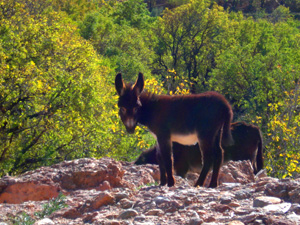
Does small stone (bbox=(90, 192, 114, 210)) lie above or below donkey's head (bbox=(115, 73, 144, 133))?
below

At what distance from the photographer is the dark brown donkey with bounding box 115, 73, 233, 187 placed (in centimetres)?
772

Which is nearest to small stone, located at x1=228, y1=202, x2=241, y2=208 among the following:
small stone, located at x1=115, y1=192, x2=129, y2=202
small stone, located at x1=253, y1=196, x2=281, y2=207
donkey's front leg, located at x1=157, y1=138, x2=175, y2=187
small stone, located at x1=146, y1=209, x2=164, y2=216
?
small stone, located at x1=253, y1=196, x2=281, y2=207

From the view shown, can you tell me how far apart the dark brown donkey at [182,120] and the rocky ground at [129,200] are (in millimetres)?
826

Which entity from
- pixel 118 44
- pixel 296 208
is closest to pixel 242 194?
pixel 296 208

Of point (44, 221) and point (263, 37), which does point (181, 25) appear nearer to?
point (263, 37)

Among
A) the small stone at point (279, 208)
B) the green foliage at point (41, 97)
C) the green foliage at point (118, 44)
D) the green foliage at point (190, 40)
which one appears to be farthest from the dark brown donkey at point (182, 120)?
the green foliage at point (190, 40)

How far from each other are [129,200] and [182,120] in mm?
2188

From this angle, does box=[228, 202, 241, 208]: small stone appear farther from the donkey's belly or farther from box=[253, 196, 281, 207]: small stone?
the donkey's belly

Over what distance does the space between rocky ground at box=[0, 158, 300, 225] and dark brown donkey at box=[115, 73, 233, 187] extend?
83cm

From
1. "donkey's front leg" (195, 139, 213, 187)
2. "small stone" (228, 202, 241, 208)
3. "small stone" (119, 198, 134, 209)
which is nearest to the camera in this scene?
"small stone" (228, 202, 241, 208)

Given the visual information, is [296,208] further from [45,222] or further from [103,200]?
[45,222]

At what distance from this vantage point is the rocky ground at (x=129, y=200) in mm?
4934

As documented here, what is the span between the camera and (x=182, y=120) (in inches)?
305

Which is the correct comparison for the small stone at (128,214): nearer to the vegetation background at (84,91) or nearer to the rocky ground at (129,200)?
the rocky ground at (129,200)
